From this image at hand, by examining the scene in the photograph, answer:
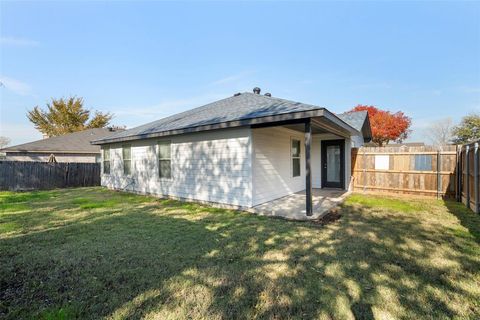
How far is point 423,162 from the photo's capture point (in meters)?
8.40

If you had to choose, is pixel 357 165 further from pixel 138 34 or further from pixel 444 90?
pixel 444 90

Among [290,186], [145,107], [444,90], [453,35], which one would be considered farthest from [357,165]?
[145,107]

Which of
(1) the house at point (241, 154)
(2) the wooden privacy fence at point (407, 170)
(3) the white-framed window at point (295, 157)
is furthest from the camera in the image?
(3) the white-framed window at point (295, 157)

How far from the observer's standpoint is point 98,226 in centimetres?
508

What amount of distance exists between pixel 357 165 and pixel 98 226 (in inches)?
374

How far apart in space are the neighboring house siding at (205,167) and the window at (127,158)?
0.78 meters

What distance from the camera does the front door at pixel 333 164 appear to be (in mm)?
10281

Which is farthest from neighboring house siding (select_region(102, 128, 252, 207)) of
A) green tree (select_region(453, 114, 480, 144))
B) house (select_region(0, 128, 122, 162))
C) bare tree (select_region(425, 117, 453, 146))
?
bare tree (select_region(425, 117, 453, 146))

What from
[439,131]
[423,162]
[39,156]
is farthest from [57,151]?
[439,131]

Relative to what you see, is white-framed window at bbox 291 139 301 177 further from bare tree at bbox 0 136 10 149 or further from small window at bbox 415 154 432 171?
bare tree at bbox 0 136 10 149

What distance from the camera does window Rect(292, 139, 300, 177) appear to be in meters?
8.98

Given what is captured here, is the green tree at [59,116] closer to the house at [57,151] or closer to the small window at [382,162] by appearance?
the house at [57,151]

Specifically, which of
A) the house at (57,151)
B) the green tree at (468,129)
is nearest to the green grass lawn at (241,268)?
the house at (57,151)

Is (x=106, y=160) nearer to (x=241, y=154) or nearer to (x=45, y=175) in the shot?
(x=45, y=175)
